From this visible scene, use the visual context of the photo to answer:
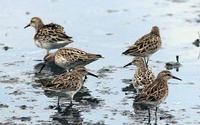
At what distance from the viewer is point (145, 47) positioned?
22.0 metres

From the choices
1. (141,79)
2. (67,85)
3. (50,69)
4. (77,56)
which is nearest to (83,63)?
(77,56)

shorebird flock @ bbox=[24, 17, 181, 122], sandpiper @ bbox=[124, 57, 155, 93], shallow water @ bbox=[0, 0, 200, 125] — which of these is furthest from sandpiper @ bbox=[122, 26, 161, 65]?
sandpiper @ bbox=[124, 57, 155, 93]

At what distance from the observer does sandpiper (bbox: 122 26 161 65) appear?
2189 centimetres

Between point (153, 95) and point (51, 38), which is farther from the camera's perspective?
point (51, 38)

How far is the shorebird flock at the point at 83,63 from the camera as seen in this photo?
17844mm

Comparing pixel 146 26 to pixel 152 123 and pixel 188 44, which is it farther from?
pixel 152 123

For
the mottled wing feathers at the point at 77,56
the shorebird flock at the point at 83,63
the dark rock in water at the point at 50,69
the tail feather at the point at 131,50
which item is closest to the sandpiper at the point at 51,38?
the shorebird flock at the point at 83,63

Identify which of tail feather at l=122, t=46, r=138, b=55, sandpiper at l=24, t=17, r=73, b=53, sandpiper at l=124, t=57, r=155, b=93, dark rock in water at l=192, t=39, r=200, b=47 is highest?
sandpiper at l=24, t=17, r=73, b=53

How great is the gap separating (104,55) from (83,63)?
77.5 inches

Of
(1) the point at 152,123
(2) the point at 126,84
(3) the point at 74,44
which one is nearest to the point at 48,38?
(3) the point at 74,44

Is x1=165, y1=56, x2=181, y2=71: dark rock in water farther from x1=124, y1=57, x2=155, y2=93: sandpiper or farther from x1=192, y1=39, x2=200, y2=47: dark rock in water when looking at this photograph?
x1=124, y1=57, x2=155, y2=93: sandpiper

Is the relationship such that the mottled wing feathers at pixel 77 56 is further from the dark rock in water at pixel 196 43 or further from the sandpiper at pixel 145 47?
the dark rock in water at pixel 196 43

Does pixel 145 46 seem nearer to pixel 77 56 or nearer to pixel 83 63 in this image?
pixel 83 63

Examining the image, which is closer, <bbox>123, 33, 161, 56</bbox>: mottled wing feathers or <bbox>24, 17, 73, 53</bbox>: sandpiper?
<bbox>123, 33, 161, 56</bbox>: mottled wing feathers
